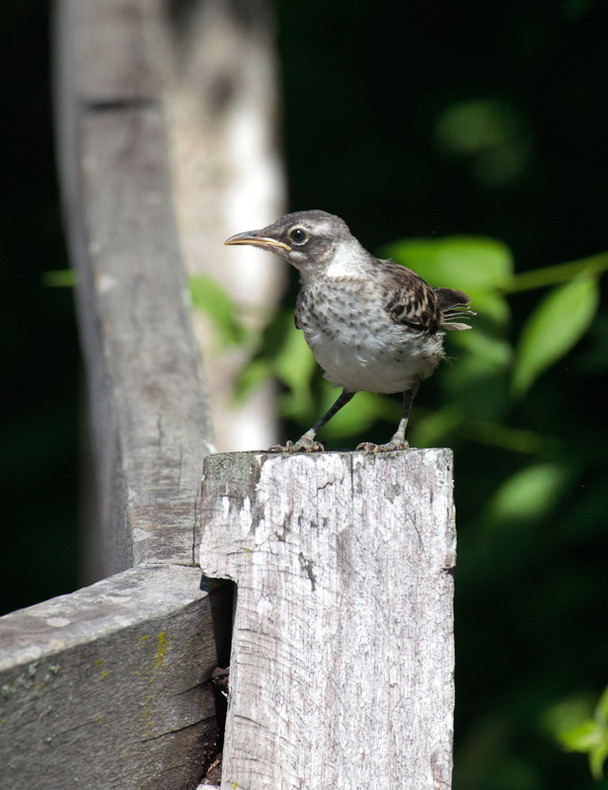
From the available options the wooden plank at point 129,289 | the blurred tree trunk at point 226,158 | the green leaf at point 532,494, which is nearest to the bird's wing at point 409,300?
the wooden plank at point 129,289

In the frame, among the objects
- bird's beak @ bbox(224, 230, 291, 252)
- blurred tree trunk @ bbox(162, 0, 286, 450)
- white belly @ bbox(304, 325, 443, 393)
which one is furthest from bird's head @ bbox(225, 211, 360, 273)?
blurred tree trunk @ bbox(162, 0, 286, 450)

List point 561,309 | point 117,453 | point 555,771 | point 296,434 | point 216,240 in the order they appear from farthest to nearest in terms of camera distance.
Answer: point 296,434 → point 555,771 → point 216,240 → point 561,309 → point 117,453

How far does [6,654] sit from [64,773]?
0.20m

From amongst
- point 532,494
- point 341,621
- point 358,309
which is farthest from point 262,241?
point 341,621

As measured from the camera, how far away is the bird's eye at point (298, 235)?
2.88 meters

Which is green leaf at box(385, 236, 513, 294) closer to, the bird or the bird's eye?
the bird

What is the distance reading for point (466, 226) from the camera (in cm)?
655

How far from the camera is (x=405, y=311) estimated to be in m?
2.75

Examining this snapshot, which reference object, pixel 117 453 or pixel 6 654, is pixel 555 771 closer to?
pixel 117 453

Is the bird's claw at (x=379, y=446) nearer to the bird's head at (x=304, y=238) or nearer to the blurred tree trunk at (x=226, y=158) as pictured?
the bird's head at (x=304, y=238)

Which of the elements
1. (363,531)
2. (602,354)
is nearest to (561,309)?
(602,354)

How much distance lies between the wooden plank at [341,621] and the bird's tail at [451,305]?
1663 millimetres

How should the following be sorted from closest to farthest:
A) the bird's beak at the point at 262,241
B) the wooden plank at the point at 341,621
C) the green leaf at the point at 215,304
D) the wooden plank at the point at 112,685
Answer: the wooden plank at the point at 112,685
the wooden plank at the point at 341,621
the bird's beak at the point at 262,241
the green leaf at the point at 215,304

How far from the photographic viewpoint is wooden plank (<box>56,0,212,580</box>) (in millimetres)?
1987
